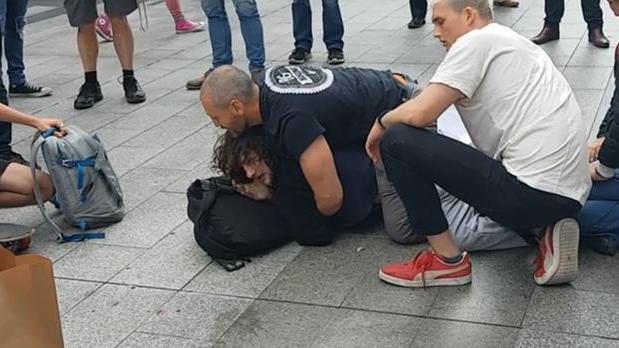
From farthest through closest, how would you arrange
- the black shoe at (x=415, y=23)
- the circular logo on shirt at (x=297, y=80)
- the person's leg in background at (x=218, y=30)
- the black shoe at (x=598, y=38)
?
the black shoe at (x=415, y=23)
the black shoe at (x=598, y=38)
the person's leg in background at (x=218, y=30)
the circular logo on shirt at (x=297, y=80)

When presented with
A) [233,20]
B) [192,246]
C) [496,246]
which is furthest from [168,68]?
[496,246]

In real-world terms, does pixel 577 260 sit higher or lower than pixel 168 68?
higher

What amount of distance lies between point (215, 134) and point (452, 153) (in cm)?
253

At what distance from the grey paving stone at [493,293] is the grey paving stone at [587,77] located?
242 centimetres

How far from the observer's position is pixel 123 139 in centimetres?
577

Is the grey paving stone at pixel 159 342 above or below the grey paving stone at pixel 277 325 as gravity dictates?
above

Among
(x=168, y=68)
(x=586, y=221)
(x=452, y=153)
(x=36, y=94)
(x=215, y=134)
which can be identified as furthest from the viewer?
(x=168, y=68)

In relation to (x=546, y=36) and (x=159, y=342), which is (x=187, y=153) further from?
(x=546, y=36)

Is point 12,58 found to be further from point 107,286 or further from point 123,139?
point 107,286

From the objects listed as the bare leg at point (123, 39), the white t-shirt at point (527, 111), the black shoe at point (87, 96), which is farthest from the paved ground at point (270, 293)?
the bare leg at point (123, 39)

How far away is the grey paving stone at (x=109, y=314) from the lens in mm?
3469

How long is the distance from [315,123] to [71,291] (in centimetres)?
120

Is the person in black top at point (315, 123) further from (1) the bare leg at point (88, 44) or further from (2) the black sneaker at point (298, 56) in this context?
(2) the black sneaker at point (298, 56)

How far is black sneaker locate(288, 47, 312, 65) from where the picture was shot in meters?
7.21
